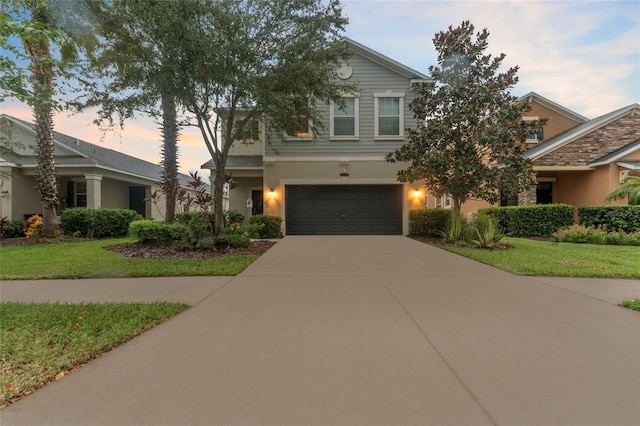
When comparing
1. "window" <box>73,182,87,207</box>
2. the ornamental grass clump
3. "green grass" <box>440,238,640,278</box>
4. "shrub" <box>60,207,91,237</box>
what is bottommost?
"green grass" <box>440,238,640,278</box>

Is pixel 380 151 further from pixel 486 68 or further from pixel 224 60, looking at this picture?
pixel 224 60

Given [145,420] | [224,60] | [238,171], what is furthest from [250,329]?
[238,171]

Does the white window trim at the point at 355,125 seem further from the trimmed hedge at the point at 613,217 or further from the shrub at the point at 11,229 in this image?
the shrub at the point at 11,229

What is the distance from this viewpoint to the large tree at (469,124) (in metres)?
9.82

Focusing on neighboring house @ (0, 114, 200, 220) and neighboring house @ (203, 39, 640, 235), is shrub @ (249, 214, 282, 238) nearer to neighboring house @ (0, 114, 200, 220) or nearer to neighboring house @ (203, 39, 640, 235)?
neighboring house @ (203, 39, 640, 235)

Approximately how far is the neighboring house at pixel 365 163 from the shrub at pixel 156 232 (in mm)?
4968

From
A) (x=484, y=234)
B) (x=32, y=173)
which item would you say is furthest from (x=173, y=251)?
(x=32, y=173)

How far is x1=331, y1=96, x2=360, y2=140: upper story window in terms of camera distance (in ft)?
45.4

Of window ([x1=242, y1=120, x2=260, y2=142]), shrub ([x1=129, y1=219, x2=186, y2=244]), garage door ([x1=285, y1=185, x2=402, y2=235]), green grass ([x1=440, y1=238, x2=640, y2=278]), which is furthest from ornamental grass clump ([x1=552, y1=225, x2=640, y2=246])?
shrub ([x1=129, y1=219, x2=186, y2=244])

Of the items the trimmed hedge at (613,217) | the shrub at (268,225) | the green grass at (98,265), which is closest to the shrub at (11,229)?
the green grass at (98,265)

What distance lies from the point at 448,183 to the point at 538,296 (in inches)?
259

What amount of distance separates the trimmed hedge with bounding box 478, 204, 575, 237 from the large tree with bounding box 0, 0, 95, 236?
1464cm

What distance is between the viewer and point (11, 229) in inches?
505

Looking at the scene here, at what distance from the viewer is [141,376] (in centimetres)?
251
